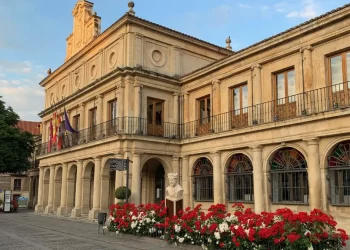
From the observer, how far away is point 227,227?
9.15m

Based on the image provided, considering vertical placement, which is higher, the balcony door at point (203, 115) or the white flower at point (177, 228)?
the balcony door at point (203, 115)

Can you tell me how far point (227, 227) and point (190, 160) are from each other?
10.8 meters

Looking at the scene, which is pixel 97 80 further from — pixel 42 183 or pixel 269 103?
pixel 42 183

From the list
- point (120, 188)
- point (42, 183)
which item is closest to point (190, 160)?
point (120, 188)

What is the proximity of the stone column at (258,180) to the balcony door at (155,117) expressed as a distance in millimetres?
5847

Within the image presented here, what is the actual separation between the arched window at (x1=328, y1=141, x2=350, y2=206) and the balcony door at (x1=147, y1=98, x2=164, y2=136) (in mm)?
9016

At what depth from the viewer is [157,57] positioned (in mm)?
20734

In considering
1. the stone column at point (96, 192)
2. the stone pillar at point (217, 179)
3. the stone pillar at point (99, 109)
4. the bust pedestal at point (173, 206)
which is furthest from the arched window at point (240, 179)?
the stone pillar at point (99, 109)

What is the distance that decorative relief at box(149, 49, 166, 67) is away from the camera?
2045cm

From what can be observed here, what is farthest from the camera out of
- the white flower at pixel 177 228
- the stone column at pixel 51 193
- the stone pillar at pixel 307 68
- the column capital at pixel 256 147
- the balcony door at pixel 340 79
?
the stone column at pixel 51 193

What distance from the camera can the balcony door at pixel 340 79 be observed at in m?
13.5

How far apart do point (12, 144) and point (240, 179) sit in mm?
20595

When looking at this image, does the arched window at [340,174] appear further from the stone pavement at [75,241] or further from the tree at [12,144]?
the tree at [12,144]

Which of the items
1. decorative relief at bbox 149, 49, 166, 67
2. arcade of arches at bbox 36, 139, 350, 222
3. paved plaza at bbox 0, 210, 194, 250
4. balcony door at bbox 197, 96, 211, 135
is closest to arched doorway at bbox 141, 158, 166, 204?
arcade of arches at bbox 36, 139, 350, 222
